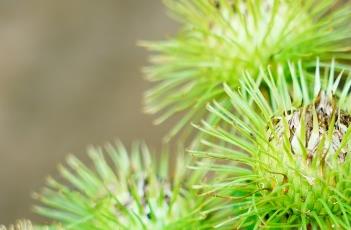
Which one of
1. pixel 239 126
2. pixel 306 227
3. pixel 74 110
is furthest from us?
pixel 74 110

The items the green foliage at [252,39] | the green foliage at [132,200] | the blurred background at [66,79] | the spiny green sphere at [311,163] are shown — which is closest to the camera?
the spiny green sphere at [311,163]

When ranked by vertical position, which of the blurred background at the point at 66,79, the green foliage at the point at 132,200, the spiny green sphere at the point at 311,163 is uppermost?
the blurred background at the point at 66,79

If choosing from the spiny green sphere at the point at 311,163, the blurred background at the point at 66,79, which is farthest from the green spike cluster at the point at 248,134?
the blurred background at the point at 66,79

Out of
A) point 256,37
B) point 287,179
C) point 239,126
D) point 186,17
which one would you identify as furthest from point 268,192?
point 186,17

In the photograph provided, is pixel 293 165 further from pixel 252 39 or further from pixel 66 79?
pixel 66 79

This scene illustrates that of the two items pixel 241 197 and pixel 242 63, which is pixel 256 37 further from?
pixel 241 197

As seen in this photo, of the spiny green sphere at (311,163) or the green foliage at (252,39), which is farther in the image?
the green foliage at (252,39)

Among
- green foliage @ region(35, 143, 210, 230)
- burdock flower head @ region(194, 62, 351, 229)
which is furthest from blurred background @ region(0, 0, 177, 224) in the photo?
burdock flower head @ region(194, 62, 351, 229)

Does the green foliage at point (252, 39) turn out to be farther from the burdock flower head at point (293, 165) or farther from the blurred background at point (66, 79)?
the blurred background at point (66, 79)

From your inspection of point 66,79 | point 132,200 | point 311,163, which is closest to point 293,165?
point 311,163
